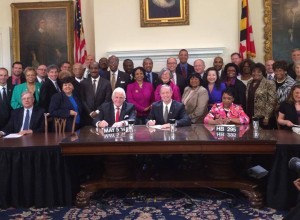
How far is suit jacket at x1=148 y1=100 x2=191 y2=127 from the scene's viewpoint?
449cm

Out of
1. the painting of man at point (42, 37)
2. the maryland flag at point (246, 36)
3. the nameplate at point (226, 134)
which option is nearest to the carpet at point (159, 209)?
the nameplate at point (226, 134)

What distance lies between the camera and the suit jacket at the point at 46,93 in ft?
17.0

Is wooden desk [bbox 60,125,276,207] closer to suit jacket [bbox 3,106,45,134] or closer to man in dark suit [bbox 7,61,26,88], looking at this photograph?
suit jacket [bbox 3,106,45,134]

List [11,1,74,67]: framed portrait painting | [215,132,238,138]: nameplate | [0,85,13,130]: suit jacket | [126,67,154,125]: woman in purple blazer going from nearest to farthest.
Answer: [215,132,238,138]: nameplate
[0,85,13,130]: suit jacket
[126,67,154,125]: woman in purple blazer
[11,1,74,67]: framed portrait painting

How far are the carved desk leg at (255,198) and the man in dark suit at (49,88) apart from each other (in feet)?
9.75

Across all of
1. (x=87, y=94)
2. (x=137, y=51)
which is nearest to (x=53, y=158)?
(x=87, y=94)

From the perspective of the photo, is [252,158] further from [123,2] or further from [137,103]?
[123,2]

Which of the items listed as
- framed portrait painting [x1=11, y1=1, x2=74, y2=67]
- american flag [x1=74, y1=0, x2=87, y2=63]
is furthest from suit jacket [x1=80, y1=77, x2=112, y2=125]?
framed portrait painting [x1=11, y1=1, x2=74, y2=67]

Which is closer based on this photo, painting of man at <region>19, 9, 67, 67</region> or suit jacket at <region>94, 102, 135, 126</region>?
suit jacket at <region>94, 102, 135, 126</region>

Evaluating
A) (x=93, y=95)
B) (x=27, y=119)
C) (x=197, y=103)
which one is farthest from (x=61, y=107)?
(x=197, y=103)

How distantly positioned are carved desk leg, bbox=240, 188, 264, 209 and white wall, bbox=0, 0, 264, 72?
3866 millimetres

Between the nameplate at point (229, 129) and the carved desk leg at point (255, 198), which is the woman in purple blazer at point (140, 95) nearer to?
the nameplate at point (229, 129)

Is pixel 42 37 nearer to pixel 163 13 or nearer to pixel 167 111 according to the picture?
pixel 163 13

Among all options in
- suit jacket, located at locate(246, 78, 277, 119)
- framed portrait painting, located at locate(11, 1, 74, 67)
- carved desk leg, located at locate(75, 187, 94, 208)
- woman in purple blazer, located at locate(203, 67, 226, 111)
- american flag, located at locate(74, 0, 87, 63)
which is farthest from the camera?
framed portrait painting, located at locate(11, 1, 74, 67)
